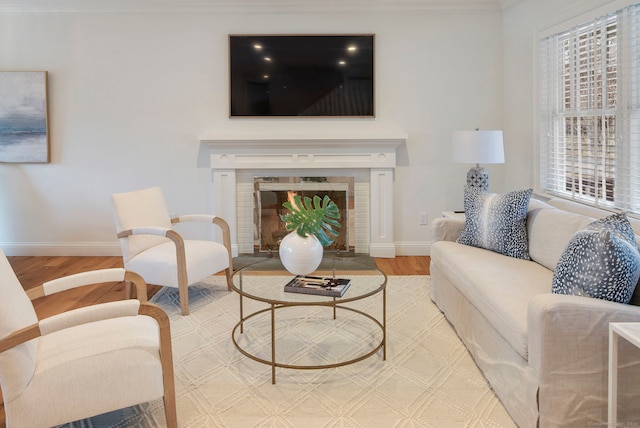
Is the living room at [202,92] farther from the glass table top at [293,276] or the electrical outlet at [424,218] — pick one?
the glass table top at [293,276]

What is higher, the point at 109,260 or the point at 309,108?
the point at 309,108

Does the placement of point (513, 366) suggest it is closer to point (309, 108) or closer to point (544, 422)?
point (544, 422)

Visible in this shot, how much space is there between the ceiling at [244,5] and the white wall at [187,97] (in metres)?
0.06

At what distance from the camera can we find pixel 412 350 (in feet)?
9.68

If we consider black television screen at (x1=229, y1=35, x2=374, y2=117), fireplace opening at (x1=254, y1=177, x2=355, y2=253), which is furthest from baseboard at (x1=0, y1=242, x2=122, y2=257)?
black television screen at (x1=229, y1=35, x2=374, y2=117)

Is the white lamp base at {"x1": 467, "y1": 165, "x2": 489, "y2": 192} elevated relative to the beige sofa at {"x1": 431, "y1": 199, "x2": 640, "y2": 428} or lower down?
elevated

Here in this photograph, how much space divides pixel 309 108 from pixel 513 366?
3.60 meters

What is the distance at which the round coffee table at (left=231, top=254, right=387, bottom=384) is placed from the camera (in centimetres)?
266

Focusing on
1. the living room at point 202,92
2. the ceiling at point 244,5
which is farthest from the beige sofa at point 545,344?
the ceiling at point 244,5

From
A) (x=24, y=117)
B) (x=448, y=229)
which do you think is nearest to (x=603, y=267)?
(x=448, y=229)

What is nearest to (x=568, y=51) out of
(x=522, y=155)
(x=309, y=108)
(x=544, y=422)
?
(x=522, y=155)

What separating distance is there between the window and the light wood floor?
56.4 inches

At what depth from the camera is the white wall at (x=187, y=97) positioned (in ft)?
17.0

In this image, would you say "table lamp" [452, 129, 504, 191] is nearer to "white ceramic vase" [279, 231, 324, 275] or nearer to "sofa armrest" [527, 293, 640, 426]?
"white ceramic vase" [279, 231, 324, 275]
